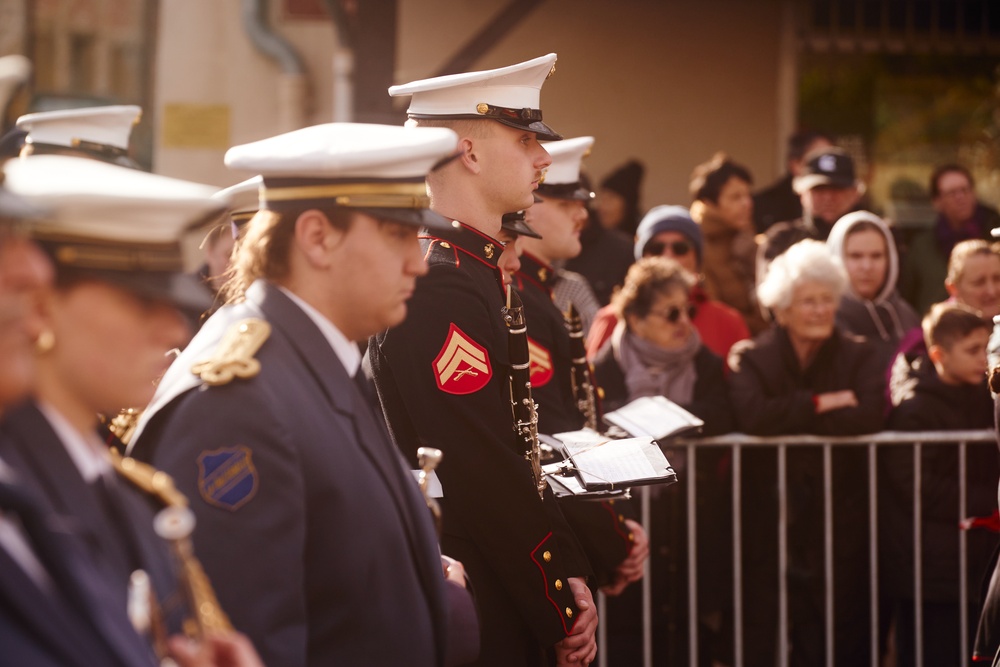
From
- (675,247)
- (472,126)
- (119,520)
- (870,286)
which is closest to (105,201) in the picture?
(119,520)

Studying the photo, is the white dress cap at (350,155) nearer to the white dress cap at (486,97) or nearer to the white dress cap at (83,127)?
the white dress cap at (486,97)

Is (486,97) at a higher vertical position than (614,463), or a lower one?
higher

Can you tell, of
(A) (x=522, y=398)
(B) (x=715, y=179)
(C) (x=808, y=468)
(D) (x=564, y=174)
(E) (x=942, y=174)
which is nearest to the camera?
(A) (x=522, y=398)

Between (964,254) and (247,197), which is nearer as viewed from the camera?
(247,197)

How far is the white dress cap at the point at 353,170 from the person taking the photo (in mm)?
2211

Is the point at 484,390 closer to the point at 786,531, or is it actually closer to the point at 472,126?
the point at 472,126

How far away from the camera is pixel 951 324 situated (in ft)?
16.2

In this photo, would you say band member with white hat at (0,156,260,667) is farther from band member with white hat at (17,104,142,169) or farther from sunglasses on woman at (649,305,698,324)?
sunglasses on woman at (649,305,698,324)

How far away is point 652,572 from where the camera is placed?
4.97 m

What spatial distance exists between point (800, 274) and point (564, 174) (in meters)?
1.08

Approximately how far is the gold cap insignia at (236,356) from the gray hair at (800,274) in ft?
11.0

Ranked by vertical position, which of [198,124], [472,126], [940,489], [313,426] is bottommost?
[940,489]

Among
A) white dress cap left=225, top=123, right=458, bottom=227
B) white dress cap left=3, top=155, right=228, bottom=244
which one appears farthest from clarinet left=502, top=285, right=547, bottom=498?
white dress cap left=3, top=155, right=228, bottom=244

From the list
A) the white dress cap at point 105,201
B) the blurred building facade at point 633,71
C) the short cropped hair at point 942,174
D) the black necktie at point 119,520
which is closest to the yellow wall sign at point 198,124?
the blurred building facade at point 633,71
